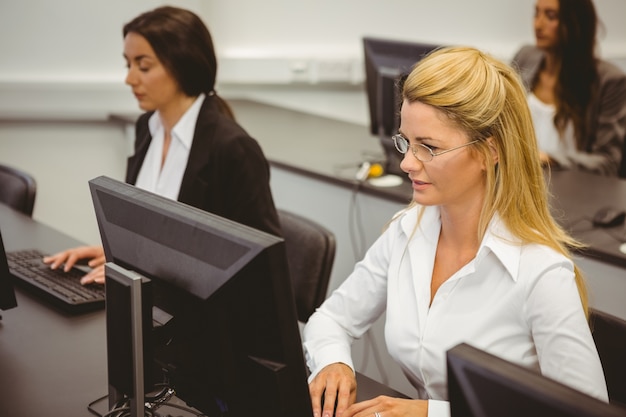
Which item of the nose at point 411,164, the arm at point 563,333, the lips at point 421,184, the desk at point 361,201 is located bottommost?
the desk at point 361,201

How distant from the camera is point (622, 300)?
6.98 ft

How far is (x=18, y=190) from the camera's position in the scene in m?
2.60

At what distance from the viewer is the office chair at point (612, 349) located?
4.49 feet

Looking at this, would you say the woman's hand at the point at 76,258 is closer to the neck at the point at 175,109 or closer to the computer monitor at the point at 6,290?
the computer monitor at the point at 6,290

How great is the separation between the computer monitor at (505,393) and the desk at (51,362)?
636 millimetres

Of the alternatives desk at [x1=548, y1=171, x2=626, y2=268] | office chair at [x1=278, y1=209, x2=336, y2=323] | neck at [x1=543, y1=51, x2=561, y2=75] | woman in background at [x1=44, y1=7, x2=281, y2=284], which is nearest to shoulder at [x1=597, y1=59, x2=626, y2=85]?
neck at [x1=543, y1=51, x2=561, y2=75]

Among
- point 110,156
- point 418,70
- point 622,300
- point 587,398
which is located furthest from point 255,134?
point 587,398

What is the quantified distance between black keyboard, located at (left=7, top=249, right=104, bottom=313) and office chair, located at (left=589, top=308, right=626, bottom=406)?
3.34 feet

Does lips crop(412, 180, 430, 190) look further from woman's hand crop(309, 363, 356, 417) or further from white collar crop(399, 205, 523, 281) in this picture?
woman's hand crop(309, 363, 356, 417)

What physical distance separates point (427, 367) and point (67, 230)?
8.76 ft

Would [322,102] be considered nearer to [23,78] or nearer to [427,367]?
[23,78]

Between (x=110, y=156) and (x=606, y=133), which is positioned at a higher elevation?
(x=606, y=133)

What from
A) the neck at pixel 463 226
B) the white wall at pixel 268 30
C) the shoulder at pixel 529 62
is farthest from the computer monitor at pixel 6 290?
the shoulder at pixel 529 62

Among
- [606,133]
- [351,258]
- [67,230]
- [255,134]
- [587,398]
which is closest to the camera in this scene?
[587,398]
